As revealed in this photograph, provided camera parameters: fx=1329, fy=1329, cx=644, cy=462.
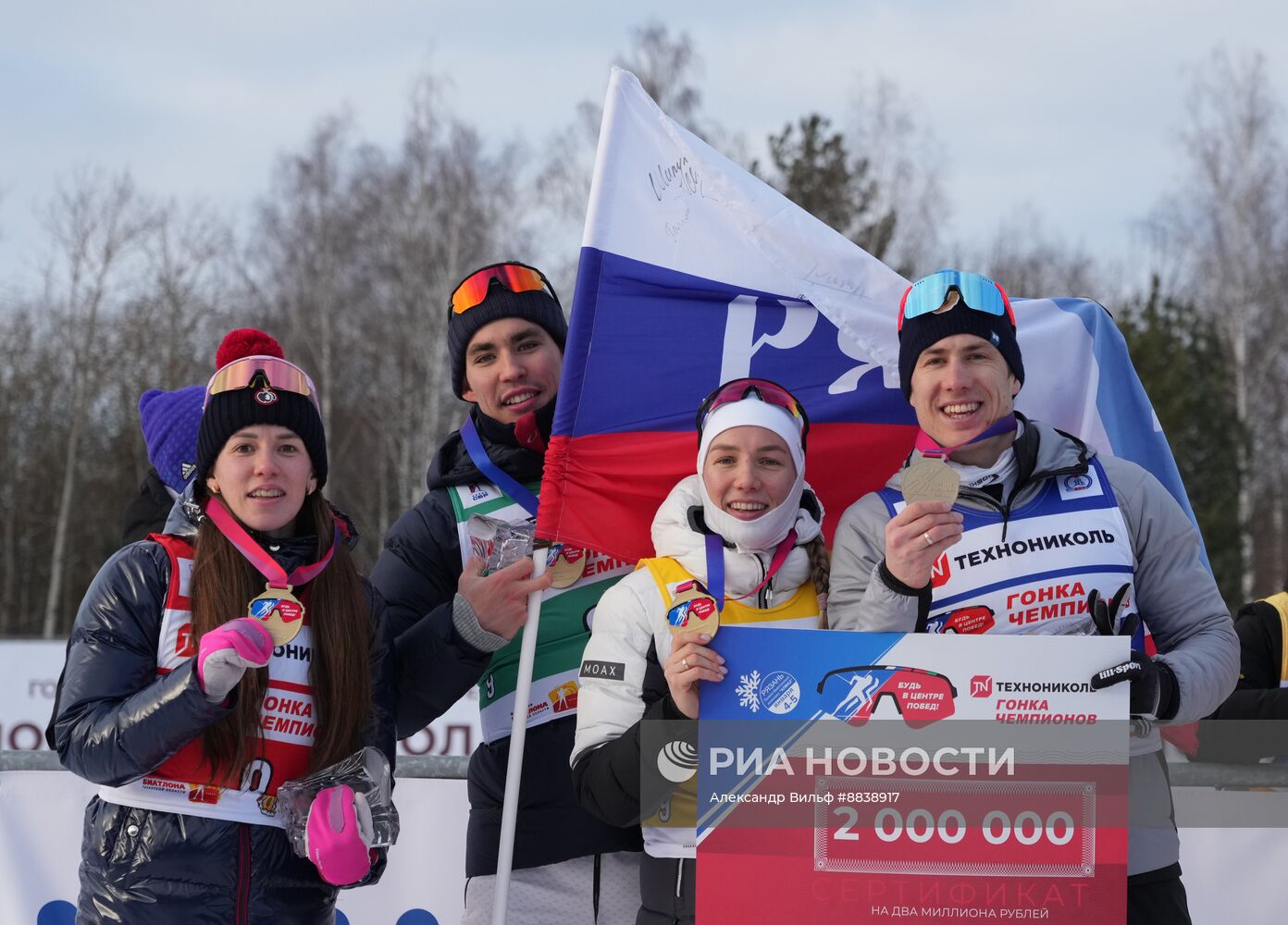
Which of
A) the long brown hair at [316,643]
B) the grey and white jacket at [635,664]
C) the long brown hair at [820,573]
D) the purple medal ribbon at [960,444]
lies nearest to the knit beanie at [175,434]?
the long brown hair at [316,643]

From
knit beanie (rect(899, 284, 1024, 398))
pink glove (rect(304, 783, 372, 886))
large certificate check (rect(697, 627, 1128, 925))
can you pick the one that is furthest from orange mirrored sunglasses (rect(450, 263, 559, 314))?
large certificate check (rect(697, 627, 1128, 925))

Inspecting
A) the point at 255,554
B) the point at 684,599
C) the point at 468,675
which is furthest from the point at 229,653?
the point at 684,599

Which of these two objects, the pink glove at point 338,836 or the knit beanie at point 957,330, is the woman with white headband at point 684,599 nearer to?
the knit beanie at point 957,330

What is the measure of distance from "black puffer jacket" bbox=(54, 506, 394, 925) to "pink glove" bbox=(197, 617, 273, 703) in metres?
0.04

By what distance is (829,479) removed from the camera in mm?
3895

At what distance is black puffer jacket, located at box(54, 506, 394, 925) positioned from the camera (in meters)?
2.76

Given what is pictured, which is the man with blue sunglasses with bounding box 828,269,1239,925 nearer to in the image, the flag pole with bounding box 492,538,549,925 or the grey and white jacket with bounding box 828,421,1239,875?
the grey and white jacket with bounding box 828,421,1239,875

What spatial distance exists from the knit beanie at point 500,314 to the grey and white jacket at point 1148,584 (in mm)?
1231

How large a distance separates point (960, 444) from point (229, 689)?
1.68 meters

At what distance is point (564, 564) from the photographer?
365cm

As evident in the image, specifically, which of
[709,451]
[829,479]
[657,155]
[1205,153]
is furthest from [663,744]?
[1205,153]

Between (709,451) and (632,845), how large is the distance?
1073mm

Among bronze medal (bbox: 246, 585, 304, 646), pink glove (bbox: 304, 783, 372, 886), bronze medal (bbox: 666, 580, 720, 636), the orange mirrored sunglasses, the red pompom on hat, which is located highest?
the orange mirrored sunglasses

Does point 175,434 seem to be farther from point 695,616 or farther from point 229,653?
point 695,616
